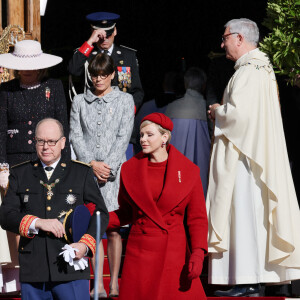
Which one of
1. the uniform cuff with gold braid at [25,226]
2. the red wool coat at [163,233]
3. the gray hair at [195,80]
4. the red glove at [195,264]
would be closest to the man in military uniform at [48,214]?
the uniform cuff with gold braid at [25,226]

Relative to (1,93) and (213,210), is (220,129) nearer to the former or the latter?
(213,210)

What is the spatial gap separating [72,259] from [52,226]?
9.3 inches

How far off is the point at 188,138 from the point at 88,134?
5.08 ft

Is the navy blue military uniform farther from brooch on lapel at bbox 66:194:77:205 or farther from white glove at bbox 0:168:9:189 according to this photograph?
brooch on lapel at bbox 66:194:77:205

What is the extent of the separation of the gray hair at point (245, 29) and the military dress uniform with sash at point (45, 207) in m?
2.24

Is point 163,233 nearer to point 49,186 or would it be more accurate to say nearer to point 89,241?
point 89,241

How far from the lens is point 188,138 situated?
901 centimetres

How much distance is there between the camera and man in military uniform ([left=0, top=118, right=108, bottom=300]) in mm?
5719

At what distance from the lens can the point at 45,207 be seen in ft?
19.3

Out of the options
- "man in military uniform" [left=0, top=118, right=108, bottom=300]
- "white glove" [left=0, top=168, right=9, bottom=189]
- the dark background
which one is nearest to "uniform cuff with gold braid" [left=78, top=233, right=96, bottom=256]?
A: "man in military uniform" [left=0, top=118, right=108, bottom=300]

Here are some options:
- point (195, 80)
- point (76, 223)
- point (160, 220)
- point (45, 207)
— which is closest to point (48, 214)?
point (45, 207)

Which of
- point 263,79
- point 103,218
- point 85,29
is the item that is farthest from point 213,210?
point 85,29

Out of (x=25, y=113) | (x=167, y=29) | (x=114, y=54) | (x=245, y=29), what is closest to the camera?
(x=25, y=113)

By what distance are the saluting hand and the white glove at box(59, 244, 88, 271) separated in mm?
95
